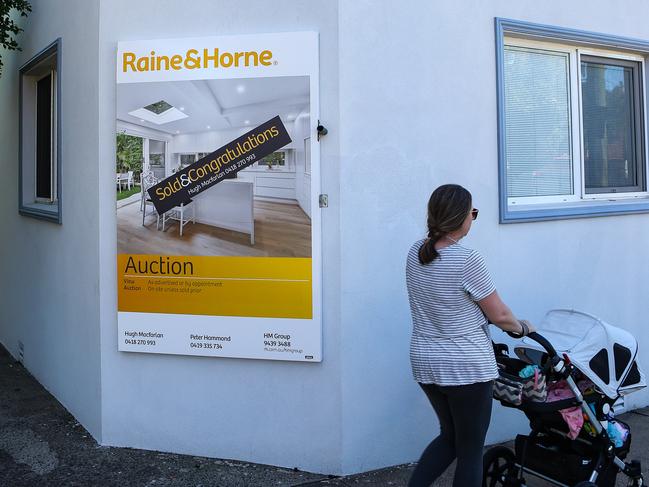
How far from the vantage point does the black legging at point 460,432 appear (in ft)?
10.3

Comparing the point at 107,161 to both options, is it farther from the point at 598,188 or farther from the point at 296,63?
the point at 598,188

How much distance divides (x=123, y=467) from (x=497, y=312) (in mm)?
2793

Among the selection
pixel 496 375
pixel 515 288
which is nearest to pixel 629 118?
pixel 515 288

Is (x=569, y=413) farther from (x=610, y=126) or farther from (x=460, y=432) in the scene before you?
(x=610, y=126)

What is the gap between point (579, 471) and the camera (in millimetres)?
3492

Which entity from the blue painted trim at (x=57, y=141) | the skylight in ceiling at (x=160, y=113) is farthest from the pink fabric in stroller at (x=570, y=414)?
the blue painted trim at (x=57, y=141)

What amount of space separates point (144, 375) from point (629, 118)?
181 inches

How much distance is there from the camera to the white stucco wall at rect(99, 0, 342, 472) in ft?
14.2

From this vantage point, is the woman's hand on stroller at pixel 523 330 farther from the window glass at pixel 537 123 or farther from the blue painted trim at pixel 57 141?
the blue painted trim at pixel 57 141

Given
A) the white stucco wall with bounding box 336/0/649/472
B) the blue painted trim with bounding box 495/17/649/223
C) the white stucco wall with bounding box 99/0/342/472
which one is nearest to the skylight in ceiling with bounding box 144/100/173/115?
the white stucco wall with bounding box 99/0/342/472

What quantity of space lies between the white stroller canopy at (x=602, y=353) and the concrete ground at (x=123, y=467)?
3.57 feet

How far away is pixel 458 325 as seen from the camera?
312cm

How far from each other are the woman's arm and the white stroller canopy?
1.61ft

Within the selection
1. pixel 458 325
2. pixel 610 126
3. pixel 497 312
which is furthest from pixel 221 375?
pixel 610 126
